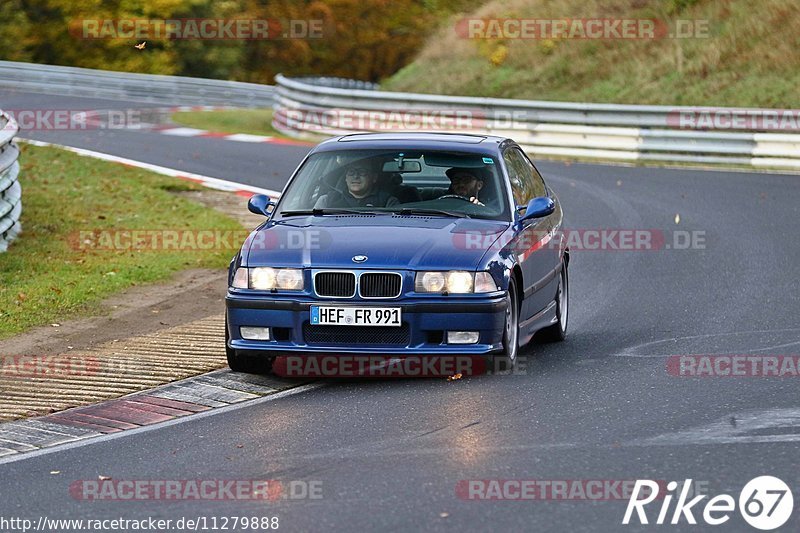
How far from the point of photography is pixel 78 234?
16.4 m

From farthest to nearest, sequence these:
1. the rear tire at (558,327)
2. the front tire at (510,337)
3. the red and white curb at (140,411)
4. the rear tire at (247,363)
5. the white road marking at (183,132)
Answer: the white road marking at (183,132)
the rear tire at (558,327)
the rear tire at (247,363)
the front tire at (510,337)
the red and white curb at (140,411)

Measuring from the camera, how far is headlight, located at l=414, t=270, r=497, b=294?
30.1ft

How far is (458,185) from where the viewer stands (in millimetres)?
10422

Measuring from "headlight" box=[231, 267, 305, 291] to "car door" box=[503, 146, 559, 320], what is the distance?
4.94 feet

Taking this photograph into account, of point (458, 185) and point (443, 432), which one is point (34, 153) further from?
point (443, 432)

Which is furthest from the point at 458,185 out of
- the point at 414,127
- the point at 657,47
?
the point at 657,47

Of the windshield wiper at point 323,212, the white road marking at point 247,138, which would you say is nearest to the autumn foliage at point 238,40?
the white road marking at point 247,138

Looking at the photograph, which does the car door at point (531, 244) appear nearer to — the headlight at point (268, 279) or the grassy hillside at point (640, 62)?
the headlight at point (268, 279)

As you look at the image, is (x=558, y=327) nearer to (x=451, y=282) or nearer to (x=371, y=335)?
(x=451, y=282)

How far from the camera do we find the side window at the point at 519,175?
10.6 meters

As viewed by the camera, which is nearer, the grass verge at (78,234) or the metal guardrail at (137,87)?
the grass verge at (78,234)

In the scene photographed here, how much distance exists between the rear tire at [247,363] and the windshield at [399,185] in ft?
3.65

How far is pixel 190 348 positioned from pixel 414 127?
18240 millimetres

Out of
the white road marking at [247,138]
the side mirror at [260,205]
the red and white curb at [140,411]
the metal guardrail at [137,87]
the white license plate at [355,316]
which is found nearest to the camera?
the red and white curb at [140,411]
